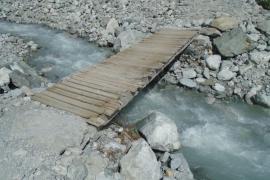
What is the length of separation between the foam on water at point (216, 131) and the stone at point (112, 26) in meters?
3.29

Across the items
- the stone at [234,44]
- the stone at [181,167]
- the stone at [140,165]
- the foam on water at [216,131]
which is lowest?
the foam on water at [216,131]

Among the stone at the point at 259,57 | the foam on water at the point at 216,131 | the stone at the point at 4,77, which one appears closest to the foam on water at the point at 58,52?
the stone at the point at 4,77

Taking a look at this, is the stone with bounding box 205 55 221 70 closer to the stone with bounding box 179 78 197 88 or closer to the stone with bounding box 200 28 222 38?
the stone with bounding box 179 78 197 88

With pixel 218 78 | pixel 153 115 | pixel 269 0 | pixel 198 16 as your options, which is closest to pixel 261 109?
pixel 218 78

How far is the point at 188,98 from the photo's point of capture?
888 cm

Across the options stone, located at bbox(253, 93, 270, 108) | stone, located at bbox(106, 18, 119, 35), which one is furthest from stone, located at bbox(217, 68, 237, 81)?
stone, located at bbox(106, 18, 119, 35)

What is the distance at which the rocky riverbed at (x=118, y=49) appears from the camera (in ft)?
18.3

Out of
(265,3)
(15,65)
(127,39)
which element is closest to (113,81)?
(15,65)

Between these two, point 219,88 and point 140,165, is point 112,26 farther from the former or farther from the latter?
point 140,165

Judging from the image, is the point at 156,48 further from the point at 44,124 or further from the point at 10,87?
the point at 44,124

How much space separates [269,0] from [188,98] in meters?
5.51

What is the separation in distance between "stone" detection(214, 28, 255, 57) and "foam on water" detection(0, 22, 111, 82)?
3.29 m

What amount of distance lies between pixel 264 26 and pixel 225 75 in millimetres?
2325

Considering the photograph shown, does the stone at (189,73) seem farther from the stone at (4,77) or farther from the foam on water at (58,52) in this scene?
the stone at (4,77)
